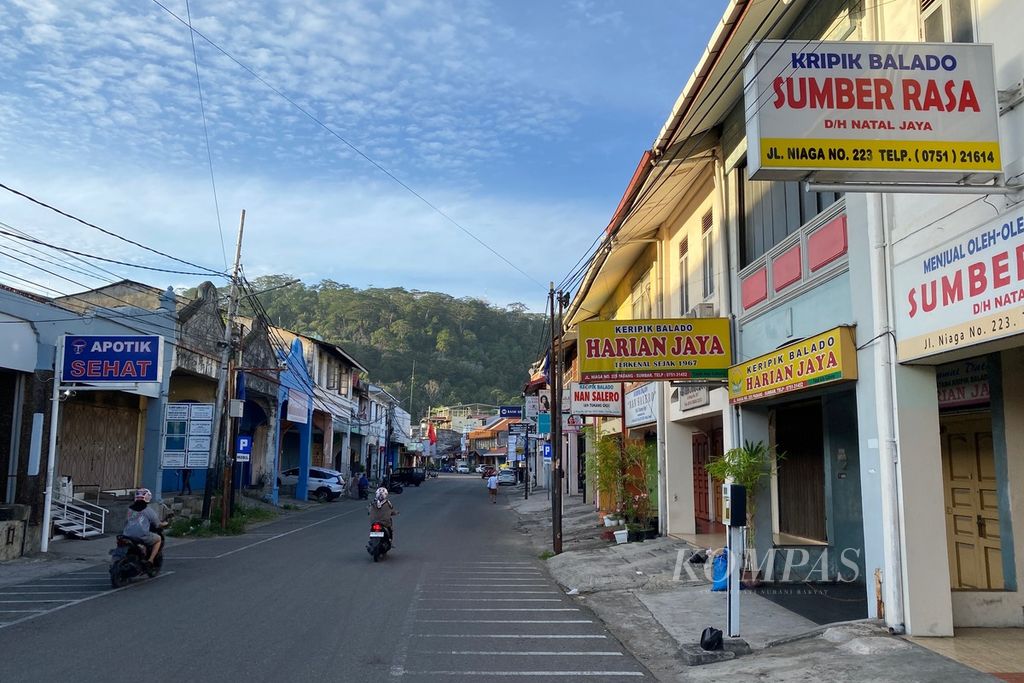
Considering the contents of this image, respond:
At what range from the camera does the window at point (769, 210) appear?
1148 centimetres

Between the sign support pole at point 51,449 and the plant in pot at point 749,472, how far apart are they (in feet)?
45.3

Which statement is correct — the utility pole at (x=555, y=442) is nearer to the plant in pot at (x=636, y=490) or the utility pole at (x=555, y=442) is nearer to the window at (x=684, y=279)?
the plant in pot at (x=636, y=490)

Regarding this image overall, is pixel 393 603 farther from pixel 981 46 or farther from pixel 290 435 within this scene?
pixel 290 435

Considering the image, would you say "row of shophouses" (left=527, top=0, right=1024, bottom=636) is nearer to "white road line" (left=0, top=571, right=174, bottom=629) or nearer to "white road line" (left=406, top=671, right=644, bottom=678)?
"white road line" (left=406, top=671, right=644, bottom=678)

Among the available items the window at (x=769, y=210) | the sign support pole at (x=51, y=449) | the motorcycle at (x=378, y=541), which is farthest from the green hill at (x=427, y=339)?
the window at (x=769, y=210)

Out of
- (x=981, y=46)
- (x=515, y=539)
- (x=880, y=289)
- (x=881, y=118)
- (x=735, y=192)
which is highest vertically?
(x=735, y=192)

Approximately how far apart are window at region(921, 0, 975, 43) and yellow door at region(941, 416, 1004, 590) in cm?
455

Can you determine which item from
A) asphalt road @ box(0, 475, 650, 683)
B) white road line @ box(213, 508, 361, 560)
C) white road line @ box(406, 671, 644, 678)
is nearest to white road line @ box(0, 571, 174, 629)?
asphalt road @ box(0, 475, 650, 683)

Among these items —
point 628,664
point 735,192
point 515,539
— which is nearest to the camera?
point 628,664

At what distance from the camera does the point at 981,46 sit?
714 cm

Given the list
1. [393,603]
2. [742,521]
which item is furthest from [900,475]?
[393,603]

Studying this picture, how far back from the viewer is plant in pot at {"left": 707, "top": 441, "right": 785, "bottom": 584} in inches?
497

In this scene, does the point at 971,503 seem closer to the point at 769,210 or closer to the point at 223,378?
the point at 769,210

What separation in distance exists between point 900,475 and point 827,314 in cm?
265
